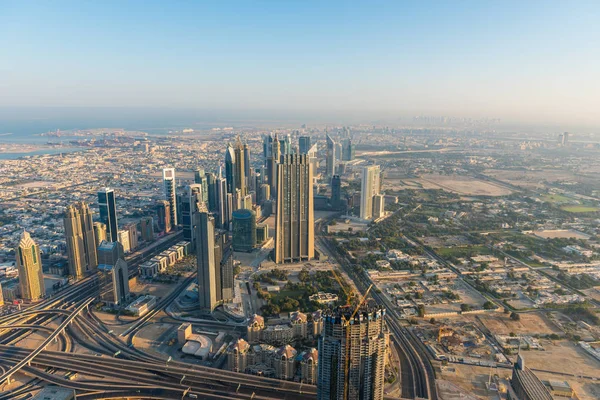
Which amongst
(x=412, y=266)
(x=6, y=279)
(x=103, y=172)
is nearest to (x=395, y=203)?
(x=412, y=266)

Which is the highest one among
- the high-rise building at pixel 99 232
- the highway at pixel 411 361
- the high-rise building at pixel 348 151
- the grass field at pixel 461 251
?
the high-rise building at pixel 348 151

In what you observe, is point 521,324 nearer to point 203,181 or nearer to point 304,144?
point 203,181

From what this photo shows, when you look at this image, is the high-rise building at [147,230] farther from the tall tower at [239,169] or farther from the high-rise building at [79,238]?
the tall tower at [239,169]

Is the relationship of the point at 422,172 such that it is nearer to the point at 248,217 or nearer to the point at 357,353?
the point at 248,217

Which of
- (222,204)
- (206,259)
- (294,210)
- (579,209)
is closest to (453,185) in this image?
(579,209)

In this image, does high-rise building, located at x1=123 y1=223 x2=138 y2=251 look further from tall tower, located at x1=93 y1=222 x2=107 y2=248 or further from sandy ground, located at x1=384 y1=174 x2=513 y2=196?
sandy ground, located at x1=384 y1=174 x2=513 y2=196

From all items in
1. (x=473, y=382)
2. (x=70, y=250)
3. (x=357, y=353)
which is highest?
(x=357, y=353)

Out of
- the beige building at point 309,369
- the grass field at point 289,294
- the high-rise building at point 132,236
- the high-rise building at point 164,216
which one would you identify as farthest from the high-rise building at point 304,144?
the beige building at point 309,369
